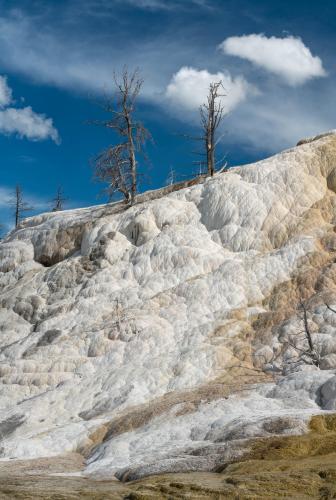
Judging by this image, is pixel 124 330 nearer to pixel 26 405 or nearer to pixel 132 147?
pixel 26 405

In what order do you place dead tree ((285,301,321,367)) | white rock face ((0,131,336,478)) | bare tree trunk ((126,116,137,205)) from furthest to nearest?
bare tree trunk ((126,116,137,205))
dead tree ((285,301,321,367))
white rock face ((0,131,336,478))

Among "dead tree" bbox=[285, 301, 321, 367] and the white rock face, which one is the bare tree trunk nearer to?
the white rock face

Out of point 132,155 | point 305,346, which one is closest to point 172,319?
point 305,346

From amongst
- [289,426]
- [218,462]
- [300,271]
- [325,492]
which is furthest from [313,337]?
[325,492]

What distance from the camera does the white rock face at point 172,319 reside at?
1040 inches

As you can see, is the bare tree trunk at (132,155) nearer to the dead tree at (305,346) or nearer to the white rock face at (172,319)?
the white rock face at (172,319)

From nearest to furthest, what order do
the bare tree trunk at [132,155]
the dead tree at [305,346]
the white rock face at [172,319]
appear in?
the white rock face at [172,319] < the dead tree at [305,346] < the bare tree trunk at [132,155]

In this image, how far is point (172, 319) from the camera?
37219 millimetres

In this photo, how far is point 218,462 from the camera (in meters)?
20.0

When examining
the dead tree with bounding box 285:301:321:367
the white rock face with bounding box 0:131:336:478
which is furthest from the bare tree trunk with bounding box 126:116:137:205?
the dead tree with bounding box 285:301:321:367

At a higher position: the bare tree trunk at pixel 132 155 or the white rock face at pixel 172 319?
the bare tree trunk at pixel 132 155

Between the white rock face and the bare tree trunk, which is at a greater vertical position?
the bare tree trunk

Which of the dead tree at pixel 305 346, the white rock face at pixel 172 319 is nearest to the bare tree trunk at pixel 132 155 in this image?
the white rock face at pixel 172 319

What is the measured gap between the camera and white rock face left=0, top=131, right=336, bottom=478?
2642 cm
